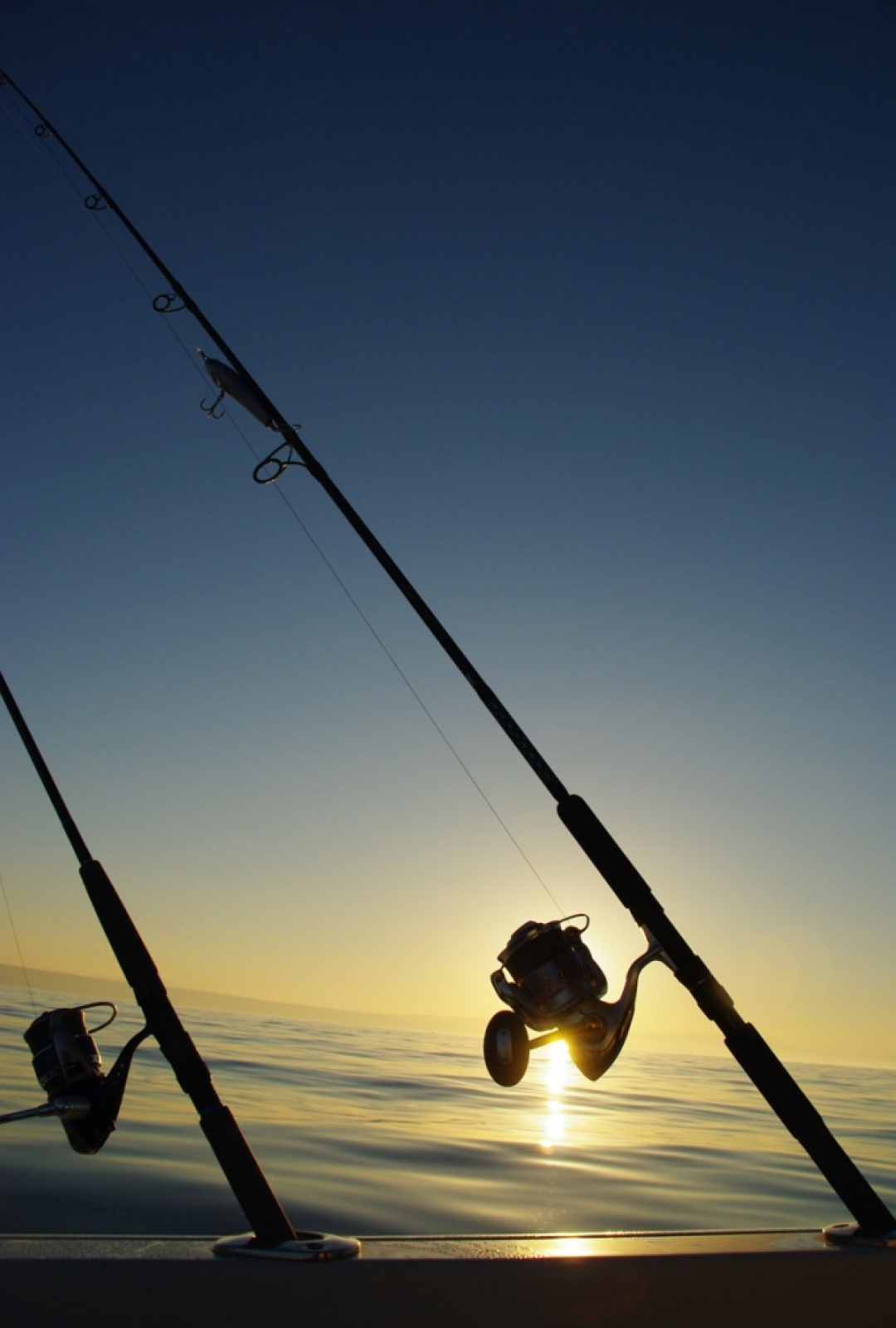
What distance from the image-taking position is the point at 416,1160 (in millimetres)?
5508

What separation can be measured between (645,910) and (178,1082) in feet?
4.52

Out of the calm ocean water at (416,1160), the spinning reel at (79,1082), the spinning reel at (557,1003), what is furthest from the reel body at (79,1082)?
the calm ocean water at (416,1160)

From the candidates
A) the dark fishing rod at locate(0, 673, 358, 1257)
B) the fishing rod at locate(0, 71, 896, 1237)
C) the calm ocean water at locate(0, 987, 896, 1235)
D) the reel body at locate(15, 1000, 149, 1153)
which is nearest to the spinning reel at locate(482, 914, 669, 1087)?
the fishing rod at locate(0, 71, 896, 1237)

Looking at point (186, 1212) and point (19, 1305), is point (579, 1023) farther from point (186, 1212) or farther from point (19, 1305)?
point (186, 1212)

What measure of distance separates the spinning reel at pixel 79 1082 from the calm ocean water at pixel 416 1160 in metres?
1.29

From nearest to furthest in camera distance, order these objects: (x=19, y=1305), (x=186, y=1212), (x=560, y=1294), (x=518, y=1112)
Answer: (x=19, y=1305) < (x=560, y=1294) < (x=186, y=1212) < (x=518, y=1112)

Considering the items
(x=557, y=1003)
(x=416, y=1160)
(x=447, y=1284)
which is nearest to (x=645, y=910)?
(x=557, y=1003)

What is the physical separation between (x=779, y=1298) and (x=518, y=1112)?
7439 millimetres

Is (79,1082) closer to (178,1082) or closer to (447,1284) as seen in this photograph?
(178,1082)

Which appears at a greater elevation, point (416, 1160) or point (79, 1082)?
point (79, 1082)

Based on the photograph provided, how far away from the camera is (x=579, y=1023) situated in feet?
8.24

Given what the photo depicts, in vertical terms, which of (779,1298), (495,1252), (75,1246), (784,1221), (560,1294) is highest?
(75,1246)

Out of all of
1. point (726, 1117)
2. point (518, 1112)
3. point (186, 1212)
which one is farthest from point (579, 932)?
point (726, 1117)

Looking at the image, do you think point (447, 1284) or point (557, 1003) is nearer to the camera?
point (447, 1284)
